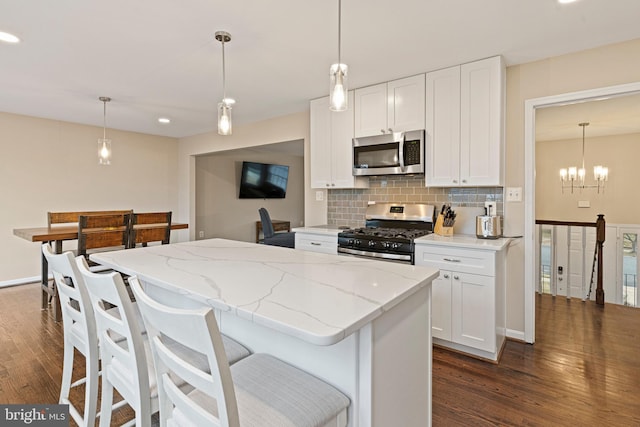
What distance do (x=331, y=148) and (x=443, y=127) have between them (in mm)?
1218

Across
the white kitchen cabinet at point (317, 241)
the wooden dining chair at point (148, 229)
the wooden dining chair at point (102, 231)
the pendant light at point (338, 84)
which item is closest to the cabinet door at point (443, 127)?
the white kitchen cabinet at point (317, 241)

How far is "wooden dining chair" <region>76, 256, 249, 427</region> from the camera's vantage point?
114 cm

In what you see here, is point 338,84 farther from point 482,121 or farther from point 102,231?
point 102,231

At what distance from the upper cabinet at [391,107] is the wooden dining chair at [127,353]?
249 cm

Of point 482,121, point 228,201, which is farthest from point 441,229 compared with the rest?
point 228,201

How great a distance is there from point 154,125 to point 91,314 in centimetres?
433

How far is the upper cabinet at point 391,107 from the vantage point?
119 inches

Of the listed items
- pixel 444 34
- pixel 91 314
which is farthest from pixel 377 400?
pixel 444 34

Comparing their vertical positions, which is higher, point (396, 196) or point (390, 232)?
point (396, 196)

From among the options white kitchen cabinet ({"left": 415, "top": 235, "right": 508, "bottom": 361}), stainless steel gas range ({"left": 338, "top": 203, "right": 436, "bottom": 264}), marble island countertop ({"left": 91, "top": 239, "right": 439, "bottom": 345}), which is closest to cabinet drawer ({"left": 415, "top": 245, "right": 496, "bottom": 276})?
white kitchen cabinet ({"left": 415, "top": 235, "right": 508, "bottom": 361})

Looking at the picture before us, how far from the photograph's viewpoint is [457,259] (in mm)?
2533

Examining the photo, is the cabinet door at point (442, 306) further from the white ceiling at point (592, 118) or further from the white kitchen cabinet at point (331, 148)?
the white ceiling at point (592, 118)

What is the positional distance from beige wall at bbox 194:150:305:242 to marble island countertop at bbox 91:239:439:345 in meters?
4.44

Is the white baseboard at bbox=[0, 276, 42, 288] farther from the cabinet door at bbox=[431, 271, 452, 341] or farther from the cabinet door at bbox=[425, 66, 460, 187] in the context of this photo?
the cabinet door at bbox=[425, 66, 460, 187]
